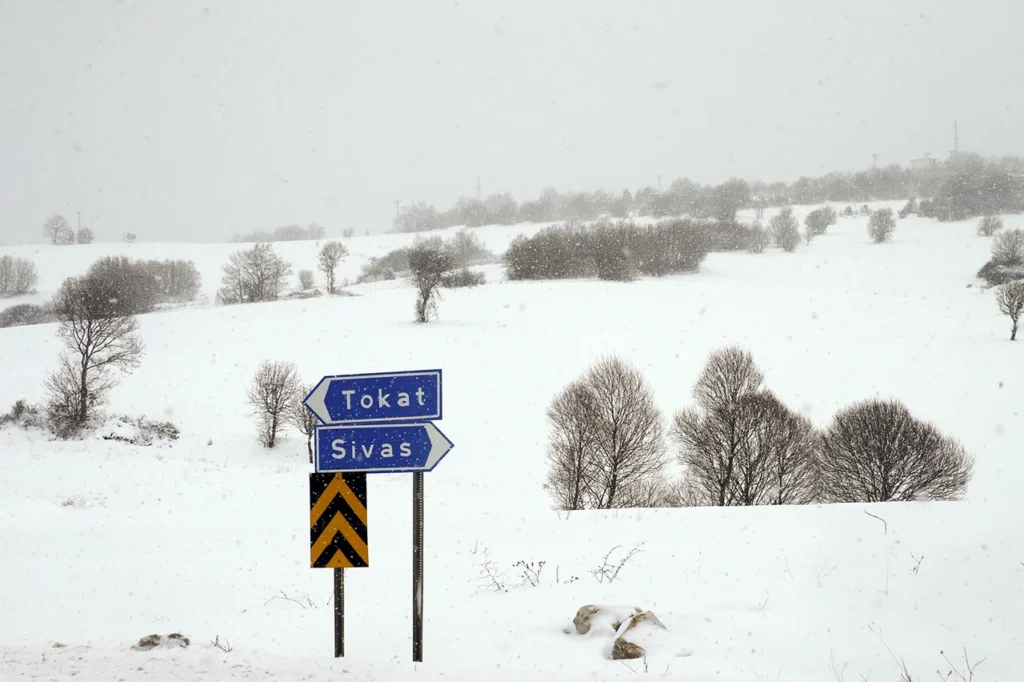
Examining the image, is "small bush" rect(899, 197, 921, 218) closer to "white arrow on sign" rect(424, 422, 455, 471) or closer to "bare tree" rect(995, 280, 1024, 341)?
"bare tree" rect(995, 280, 1024, 341)

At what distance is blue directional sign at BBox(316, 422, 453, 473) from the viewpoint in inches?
264

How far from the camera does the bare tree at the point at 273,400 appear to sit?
113ft

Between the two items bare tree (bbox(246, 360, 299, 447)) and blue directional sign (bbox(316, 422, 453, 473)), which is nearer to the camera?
blue directional sign (bbox(316, 422, 453, 473))

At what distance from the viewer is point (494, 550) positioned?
1228 centimetres

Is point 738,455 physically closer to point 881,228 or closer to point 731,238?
point 731,238

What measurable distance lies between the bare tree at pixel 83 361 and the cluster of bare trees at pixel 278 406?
788 centimetres

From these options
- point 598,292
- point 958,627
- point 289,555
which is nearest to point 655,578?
point 958,627

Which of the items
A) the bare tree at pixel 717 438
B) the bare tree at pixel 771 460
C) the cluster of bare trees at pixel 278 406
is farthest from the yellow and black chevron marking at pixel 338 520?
the cluster of bare trees at pixel 278 406

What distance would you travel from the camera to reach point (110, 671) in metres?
6.89

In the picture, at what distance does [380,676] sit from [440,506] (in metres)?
14.0

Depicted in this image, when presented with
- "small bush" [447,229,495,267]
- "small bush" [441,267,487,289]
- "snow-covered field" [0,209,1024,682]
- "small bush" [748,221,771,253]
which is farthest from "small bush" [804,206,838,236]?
"snow-covered field" [0,209,1024,682]

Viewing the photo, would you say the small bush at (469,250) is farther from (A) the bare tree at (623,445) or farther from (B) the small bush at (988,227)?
(A) the bare tree at (623,445)

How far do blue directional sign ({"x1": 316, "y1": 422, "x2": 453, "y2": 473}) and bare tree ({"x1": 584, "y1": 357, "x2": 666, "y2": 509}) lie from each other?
1975 centimetres

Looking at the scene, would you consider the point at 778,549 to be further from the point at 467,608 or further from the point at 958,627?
the point at 467,608
